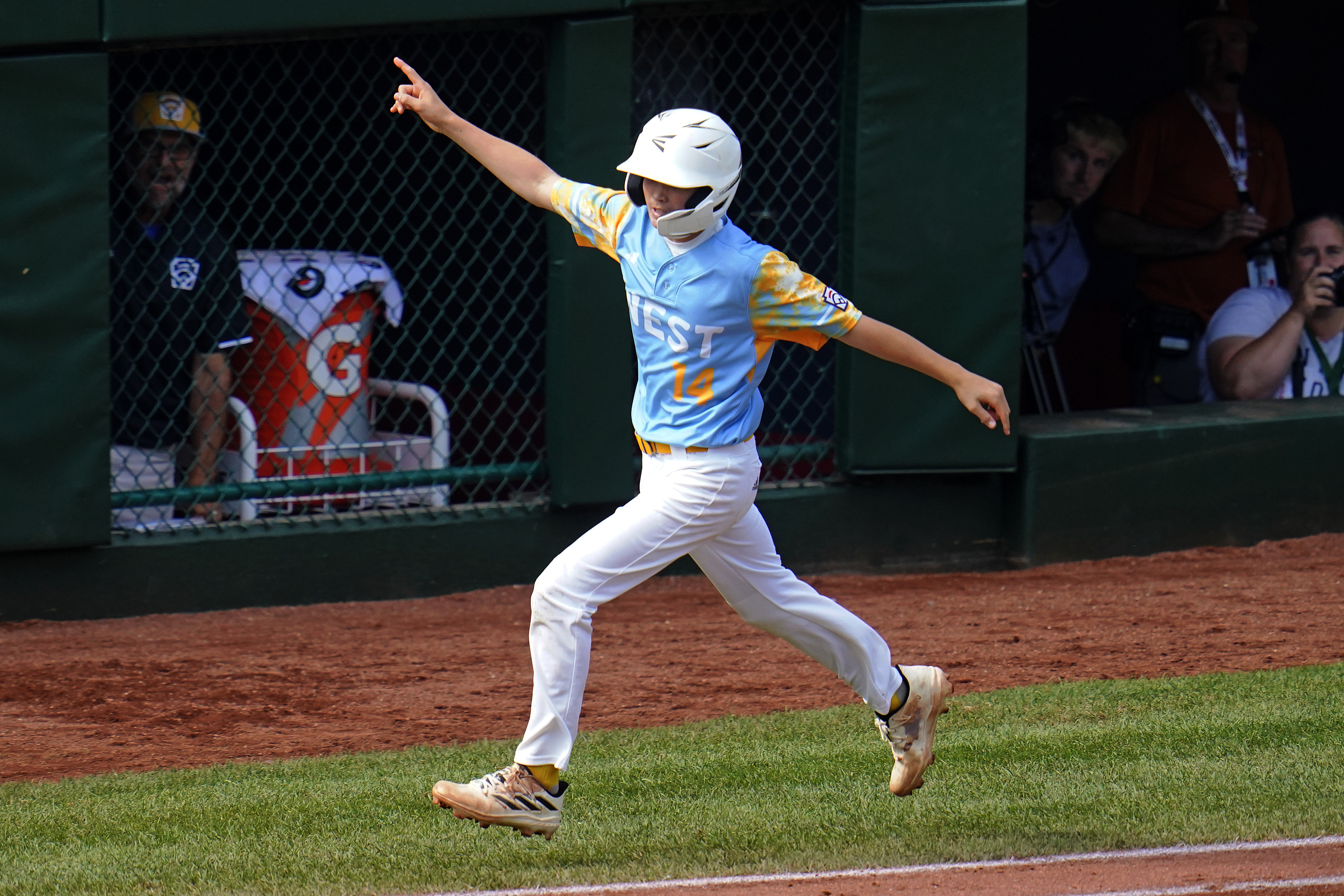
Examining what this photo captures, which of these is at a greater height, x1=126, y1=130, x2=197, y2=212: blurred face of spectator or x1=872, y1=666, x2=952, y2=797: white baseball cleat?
x1=126, y1=130, x2=197, y2=212: blurred face of spectator

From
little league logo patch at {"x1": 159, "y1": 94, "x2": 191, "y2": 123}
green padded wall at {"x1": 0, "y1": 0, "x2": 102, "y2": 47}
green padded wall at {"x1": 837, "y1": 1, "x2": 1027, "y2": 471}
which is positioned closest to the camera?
green padded wall at {"x1": 0, "y1": 0, "x2": 102, "y2": 47}

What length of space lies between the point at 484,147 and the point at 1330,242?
17.5 ft

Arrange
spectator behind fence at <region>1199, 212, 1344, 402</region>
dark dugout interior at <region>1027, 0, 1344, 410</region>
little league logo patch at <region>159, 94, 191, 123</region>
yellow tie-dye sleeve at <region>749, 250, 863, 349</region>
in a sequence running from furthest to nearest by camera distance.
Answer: dark dugout interior at <region>1027, 0, 1344, 410</region>, spectator behind fence at <region>1199, 212, 1344, 402</region>, little league logo patch at <region>159, 94, 191, 123</region>, yellow tie-dye sleeve at <region>749, 250, 863, 349</region>

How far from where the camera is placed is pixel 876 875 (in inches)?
150

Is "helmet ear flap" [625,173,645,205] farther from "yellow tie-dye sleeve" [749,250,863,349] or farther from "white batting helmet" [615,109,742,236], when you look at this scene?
"yellow tie-dye sleeve" [749,250,863,349]

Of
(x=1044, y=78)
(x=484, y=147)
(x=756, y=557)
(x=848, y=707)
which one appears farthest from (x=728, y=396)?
(x=1044, y=78)

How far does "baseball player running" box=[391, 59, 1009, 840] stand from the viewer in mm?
3793

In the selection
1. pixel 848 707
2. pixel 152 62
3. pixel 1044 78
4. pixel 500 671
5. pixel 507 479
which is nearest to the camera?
pixel 848 707

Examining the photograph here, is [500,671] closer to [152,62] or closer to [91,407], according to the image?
[91,407]

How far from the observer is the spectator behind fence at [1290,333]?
26.8ft

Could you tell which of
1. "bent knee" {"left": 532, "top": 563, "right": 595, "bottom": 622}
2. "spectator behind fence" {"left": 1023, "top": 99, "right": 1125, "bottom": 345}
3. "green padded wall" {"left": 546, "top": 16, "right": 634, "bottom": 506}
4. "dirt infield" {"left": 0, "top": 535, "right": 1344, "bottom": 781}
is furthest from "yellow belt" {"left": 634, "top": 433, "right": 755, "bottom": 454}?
"spectator behind fence" {"left": 1023, "top": 99, "right": 1125, "bottom": 345}

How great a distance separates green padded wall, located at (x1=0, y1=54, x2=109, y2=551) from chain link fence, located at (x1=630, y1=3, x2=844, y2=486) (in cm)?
216

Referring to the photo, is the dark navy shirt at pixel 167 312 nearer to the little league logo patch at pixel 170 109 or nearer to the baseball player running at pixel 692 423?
the little league logo patch at pixel 170 109

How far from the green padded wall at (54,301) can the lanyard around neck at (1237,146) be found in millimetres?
5287
